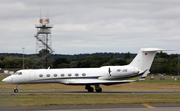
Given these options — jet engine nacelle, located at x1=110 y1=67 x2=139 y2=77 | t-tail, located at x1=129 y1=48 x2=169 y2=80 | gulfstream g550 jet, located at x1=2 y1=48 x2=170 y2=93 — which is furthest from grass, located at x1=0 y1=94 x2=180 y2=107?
t-tail, located at x1=129 y1=48 x2=169 y2=80

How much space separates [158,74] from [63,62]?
133 ft

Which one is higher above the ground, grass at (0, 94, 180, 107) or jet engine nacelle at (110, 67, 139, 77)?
jet engine nacelle at (110, 67, 139, 77)

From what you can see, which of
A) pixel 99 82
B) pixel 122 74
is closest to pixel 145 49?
pixel 122 74

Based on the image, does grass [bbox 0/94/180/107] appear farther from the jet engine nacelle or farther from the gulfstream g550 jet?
the jet engine nacelle

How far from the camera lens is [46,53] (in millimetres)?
82938

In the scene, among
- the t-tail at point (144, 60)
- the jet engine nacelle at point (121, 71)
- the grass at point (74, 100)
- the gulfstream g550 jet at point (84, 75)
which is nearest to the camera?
the grass at point (74, 100)

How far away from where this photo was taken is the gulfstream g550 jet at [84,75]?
3145 centimetres

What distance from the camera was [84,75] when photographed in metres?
32.0

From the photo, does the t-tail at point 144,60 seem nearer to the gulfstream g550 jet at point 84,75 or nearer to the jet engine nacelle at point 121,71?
the gulfstream g550 jet at point 84,75

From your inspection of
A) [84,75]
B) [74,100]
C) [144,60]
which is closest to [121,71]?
[144,60]

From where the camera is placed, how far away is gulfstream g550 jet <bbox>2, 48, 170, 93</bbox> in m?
31.5

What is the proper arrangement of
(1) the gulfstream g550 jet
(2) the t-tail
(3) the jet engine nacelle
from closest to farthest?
(1) the gulfstream g550 jet, (3) the jet engine nacelle, (2) the t-tail

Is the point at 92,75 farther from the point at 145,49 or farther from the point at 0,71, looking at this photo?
the point at 0,71

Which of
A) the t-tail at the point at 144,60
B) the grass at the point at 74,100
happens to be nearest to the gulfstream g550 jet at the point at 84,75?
the t-tail at the point at 144,60
